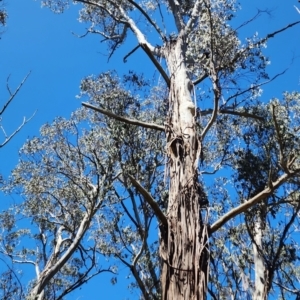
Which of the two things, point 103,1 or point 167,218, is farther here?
point 103,1

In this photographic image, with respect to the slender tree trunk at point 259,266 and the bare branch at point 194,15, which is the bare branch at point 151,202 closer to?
the slender tree trunk at point 259,266

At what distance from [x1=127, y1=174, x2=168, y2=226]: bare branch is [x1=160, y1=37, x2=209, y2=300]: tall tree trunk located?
8cm

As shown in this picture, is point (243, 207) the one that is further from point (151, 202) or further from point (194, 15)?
point (194, 15)

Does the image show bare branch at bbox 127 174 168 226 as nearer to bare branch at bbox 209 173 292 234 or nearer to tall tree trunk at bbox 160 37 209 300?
tall tree trunk at bbox 160 37 209 300

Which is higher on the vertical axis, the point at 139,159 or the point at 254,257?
the point at 139,159

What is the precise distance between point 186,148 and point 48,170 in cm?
770

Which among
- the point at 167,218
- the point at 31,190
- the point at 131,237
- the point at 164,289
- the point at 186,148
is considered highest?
the point at 31,190

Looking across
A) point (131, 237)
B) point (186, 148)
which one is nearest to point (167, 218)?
point (186, 148)

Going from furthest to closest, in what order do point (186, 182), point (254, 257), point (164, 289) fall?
1. point (254, 257)
2. point (186, 182)
3. point (164, 289)

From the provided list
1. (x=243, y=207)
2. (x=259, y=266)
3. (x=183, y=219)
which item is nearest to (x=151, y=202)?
(x=183, y=219)

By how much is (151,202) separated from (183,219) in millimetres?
400

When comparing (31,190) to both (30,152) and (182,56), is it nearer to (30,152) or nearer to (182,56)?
(30,152)

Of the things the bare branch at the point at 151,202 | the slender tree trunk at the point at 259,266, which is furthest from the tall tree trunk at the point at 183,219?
the slender tree trunk at the point at 259,266

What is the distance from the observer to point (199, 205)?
137 inches
